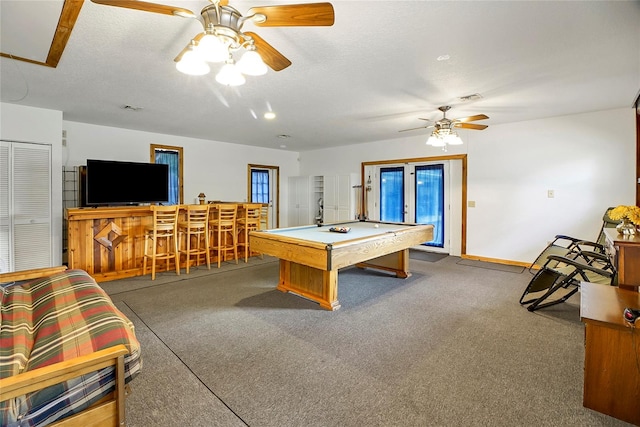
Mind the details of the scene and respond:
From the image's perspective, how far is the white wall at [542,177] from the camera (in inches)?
171

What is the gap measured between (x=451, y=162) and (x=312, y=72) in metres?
4.11

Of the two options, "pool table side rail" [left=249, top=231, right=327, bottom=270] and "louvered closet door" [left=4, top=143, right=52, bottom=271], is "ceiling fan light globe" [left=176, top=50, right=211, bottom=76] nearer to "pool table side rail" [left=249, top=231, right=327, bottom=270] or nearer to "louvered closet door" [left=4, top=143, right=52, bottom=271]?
"pool table side rail" [left=249, top=231, right=327, bottom=270]

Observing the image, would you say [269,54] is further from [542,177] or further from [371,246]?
[542,177]

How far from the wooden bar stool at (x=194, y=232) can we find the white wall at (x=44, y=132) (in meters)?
1.63

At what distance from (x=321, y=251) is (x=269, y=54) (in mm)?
1766

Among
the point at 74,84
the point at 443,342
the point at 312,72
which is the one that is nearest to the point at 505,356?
the point at 443,342

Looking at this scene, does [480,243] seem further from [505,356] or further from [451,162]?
[505,356]

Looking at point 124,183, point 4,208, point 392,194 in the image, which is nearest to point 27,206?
point 4,208

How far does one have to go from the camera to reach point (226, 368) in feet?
7.36

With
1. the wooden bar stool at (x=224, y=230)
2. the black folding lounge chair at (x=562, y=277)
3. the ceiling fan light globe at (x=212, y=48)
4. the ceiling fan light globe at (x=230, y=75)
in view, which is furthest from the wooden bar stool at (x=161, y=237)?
the black folding lounge chair at (x=562, y=277)

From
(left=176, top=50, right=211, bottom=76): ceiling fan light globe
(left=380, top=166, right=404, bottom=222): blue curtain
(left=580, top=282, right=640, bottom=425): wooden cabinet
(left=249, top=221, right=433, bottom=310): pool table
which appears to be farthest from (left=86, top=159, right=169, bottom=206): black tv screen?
(left=580, top=282, right=640, bottom=425): wooden cabinet

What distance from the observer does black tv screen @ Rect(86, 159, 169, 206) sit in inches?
185

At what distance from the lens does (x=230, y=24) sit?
67.8 inches

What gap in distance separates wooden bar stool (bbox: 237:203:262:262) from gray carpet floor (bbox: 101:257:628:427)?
1.66 metres
